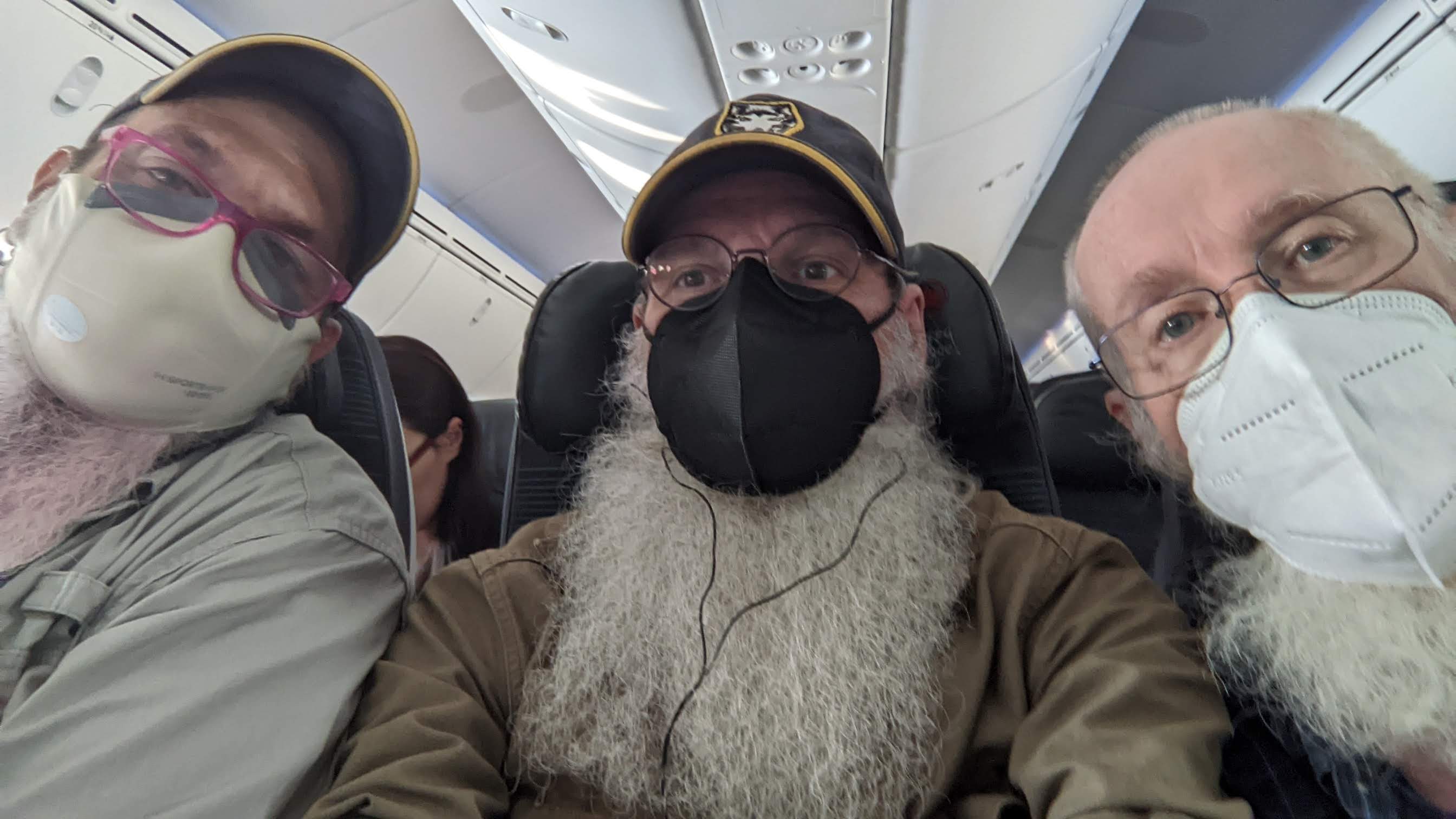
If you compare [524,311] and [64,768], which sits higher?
[64,768]

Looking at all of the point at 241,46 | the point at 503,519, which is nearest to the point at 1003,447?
the point at 503,519

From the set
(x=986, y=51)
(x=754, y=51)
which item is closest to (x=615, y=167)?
(x=754, y=51)

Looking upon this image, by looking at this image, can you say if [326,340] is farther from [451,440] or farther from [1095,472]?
[1095,472]

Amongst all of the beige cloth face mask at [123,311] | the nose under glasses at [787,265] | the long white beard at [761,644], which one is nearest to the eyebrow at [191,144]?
the beige cloth face mask at [123,311]

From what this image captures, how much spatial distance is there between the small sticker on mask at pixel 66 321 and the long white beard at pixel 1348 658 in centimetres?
160

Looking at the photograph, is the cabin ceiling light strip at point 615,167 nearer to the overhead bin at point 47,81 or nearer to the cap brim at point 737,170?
the overhead bin at point 47,81

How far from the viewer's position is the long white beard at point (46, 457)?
3.10 feet

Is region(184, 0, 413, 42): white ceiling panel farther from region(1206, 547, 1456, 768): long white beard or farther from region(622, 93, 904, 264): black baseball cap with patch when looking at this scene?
region(1206, 547, 1456, 768): long white beard

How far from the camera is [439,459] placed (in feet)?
8.36

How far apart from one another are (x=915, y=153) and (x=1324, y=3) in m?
1.53

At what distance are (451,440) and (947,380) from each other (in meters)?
1.95

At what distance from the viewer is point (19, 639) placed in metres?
0.80

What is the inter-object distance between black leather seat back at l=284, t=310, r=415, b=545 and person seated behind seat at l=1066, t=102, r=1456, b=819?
1455 mm

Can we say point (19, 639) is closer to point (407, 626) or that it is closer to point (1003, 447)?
point (407, 626)
